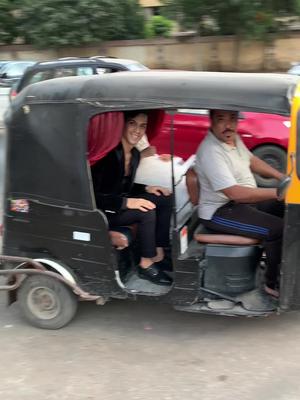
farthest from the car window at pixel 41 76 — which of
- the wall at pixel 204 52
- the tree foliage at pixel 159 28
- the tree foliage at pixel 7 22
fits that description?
the tree foliage at pixel 7 22

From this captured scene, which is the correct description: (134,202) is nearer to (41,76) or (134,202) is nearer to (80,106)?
(80,106)

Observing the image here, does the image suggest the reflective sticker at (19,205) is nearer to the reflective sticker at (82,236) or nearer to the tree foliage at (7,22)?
the reflective sticker at (82,236)

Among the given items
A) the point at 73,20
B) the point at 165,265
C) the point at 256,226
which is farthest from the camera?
the point at 73,20

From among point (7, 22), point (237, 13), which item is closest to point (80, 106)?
point (237, 13)

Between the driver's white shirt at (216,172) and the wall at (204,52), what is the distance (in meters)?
21.2

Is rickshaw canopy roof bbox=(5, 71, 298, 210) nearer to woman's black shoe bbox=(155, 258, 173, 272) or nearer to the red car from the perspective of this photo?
woman's black shoe bbox=(155, 258, 173, 272)

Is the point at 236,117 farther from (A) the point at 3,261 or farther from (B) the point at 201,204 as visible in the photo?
(A) the point at 3,261

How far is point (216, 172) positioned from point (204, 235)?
48 centimetres

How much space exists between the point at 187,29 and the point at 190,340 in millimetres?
22639

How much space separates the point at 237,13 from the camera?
22578mm

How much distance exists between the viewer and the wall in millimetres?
24125

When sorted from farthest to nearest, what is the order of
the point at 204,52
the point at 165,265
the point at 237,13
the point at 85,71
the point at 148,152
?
the point at 204,52
the point at 237,13
the point at 85,71
the point at 148,152
the point at 165,265

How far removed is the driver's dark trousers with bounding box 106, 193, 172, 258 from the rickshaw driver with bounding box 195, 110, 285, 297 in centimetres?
33

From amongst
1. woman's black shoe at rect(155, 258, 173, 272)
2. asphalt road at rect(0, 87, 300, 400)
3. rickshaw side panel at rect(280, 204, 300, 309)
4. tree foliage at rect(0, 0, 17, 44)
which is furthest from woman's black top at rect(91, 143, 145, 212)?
tree foliage at rect(0, 0, 17, 44)
